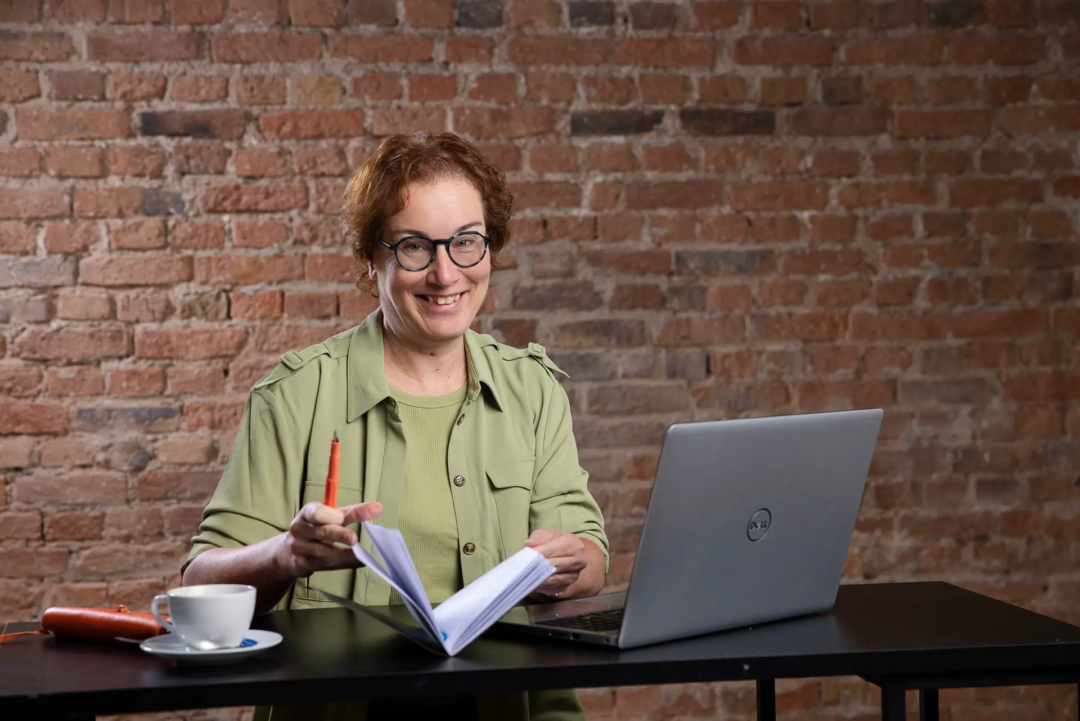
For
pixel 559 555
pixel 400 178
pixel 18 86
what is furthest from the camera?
pixel 18 86

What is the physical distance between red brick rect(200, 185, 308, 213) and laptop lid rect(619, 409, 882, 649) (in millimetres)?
1848

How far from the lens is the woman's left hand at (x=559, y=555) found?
1564mm

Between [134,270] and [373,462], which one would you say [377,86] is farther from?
[373,462]

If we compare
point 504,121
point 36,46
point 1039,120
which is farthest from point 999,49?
point 36,46

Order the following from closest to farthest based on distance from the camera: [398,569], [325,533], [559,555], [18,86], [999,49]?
[398,569]
[325,533]
[559,555]
[18,86]
[999,49]

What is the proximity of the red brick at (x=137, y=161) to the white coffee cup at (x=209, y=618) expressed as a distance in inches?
71.8

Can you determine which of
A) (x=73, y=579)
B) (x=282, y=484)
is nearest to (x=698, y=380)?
(x=282, y=484)

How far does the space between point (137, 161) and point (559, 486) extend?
153 centimetres

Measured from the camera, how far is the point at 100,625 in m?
1.43

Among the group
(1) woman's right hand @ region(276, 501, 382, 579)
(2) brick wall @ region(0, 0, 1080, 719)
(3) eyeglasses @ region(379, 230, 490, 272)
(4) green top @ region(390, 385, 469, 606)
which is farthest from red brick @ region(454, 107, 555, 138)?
(1) woman's right hand @ region(276, 501, 382, 579)

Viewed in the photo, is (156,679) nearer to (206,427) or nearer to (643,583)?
(643,583)

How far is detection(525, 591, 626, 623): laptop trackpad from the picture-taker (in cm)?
152

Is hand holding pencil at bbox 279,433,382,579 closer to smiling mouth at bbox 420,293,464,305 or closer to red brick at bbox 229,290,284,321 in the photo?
smiling mouth at bbox 420,293,464,305

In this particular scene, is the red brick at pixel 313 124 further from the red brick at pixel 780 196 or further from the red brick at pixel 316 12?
the red brick at pixel 780 196
